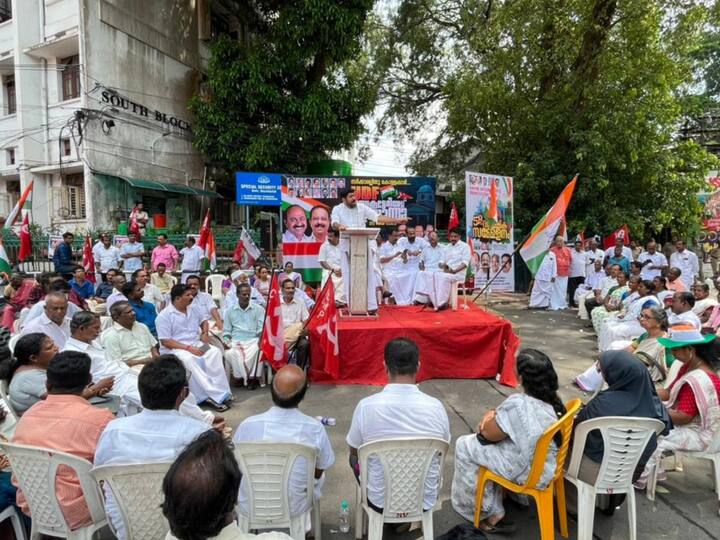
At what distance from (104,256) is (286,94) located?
9.17 metres

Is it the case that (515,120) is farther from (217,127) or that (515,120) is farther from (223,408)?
(223,408)

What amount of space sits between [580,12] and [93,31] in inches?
599

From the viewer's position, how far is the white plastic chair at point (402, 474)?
8.38ft

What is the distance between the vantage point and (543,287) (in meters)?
12.0

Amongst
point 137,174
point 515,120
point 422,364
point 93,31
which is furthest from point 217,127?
point 422,364

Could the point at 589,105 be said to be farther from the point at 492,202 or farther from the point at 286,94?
the point at 286,94

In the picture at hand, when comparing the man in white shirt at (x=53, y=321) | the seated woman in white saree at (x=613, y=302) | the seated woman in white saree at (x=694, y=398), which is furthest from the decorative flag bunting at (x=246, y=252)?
the seated woman in white saree at (x=694, y=398)

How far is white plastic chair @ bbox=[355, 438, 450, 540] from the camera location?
2555 millimetres

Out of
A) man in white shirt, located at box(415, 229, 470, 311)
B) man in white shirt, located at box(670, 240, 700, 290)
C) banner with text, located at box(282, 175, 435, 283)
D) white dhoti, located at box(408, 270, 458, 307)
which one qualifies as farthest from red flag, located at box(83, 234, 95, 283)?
man in white shirt, located at box(670, 240, 700, 290)

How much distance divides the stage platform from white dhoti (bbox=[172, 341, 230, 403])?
1238mm

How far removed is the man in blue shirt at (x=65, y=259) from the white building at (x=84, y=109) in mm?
5663

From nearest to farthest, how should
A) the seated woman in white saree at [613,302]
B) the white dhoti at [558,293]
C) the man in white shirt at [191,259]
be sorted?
the seated woman in white saree at [613,302]
the man in white shirt at [191,259]
the white dhoti at [558,293]

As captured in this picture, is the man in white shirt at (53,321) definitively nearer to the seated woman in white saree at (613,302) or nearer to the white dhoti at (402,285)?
the white dhoti at (402,285)

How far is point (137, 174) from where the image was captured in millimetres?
16891
